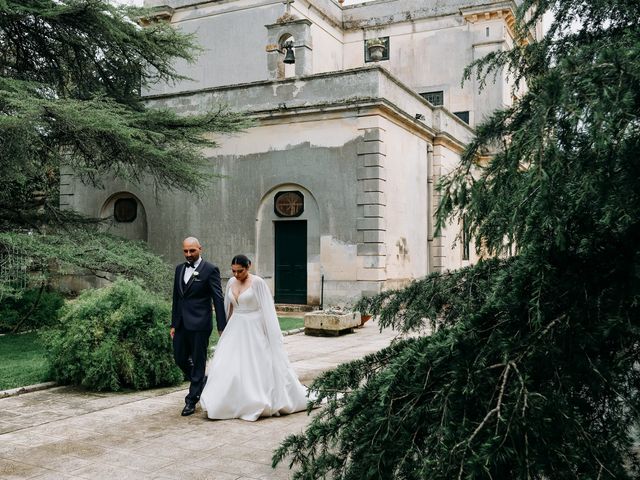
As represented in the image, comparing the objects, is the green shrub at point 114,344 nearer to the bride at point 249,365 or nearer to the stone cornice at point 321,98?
the bride at point 249,365

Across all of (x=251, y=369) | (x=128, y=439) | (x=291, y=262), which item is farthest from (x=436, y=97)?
(x=128, y=439)

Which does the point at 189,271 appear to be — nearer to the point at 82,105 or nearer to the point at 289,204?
the point at 82,105

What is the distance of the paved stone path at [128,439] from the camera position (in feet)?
17.2

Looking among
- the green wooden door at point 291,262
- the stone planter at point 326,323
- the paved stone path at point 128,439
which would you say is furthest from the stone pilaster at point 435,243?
the paved stone path at point 128,439

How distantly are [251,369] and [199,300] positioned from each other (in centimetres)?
98

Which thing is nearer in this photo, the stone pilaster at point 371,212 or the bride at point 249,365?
the bride at point 249,365

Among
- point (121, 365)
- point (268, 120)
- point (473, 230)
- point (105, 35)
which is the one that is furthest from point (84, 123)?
point (473, 230)

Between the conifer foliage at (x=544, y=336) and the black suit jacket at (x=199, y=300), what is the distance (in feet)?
13.2

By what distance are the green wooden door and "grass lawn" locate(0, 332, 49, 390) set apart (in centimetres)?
719

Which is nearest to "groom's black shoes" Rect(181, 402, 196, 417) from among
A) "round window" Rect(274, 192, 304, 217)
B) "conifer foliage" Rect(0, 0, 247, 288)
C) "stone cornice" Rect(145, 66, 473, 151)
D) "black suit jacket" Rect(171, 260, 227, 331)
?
"black suit jacket" Rect(171, 260, 227, 331)

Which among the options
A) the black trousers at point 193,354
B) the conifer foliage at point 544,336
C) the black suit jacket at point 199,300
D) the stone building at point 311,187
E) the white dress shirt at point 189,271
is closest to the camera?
the conifer foliage at point 544,336

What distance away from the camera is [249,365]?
729cm

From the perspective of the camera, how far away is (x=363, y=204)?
18344 mm

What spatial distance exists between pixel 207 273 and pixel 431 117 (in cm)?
1633
